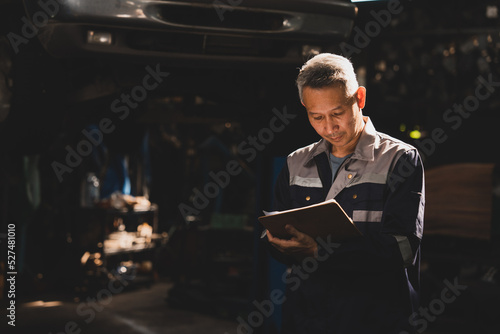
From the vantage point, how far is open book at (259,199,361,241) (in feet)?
5.11

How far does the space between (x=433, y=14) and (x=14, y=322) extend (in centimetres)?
632

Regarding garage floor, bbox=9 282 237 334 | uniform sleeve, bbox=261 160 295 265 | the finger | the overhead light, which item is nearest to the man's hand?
the finger

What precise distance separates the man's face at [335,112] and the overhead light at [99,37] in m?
1.32

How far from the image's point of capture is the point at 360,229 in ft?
5.70

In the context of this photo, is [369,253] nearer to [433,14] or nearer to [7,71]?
[7,71]

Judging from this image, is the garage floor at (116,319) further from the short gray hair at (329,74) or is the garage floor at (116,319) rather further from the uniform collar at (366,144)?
the short gray hair at (329,74)

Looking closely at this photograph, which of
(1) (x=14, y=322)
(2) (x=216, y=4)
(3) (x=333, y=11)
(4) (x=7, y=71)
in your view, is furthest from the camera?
(1) (x=14, y=322)

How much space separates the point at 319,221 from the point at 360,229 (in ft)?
0.65

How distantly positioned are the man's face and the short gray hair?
17mm

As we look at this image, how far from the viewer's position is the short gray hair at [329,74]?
172 cm

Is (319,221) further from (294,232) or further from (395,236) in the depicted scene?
(395,236)

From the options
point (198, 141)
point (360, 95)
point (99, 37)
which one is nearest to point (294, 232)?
point (360, 95)

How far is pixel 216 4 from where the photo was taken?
2.65 metres

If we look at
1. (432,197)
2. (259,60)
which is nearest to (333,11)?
(259,60)
